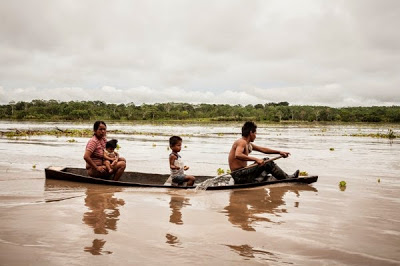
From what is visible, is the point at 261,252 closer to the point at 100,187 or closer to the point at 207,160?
the point at 100,187

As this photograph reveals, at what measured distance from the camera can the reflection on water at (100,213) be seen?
4.76 m

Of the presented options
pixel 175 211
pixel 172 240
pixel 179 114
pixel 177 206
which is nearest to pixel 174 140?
pixel 177 206

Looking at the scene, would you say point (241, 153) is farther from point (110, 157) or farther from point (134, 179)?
point (110, 157)

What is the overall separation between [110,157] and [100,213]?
11.7 ft

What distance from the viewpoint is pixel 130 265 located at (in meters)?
4.08

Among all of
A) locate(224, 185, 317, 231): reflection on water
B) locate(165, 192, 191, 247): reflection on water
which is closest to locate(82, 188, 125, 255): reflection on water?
locate(165, 192, 191, 247): reflection on water

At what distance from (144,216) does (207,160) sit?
10.6 m

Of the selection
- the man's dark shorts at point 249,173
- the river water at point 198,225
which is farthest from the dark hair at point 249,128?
the river water at point 198,225

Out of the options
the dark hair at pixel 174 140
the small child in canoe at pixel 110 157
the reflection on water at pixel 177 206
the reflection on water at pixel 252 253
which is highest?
the dark hair at pixel 174 140

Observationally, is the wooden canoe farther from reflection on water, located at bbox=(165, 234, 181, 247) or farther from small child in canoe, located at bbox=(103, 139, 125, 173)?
reflection on water, located at bbox=(165, 234, 181, 247)

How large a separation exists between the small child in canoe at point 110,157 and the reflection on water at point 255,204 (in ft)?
11.3

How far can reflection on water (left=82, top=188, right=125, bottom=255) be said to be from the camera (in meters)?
4.76

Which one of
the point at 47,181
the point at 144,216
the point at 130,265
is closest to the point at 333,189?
the point at 144,216

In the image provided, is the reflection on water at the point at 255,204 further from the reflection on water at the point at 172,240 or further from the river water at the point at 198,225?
the reflection on water at the point at 172,240
